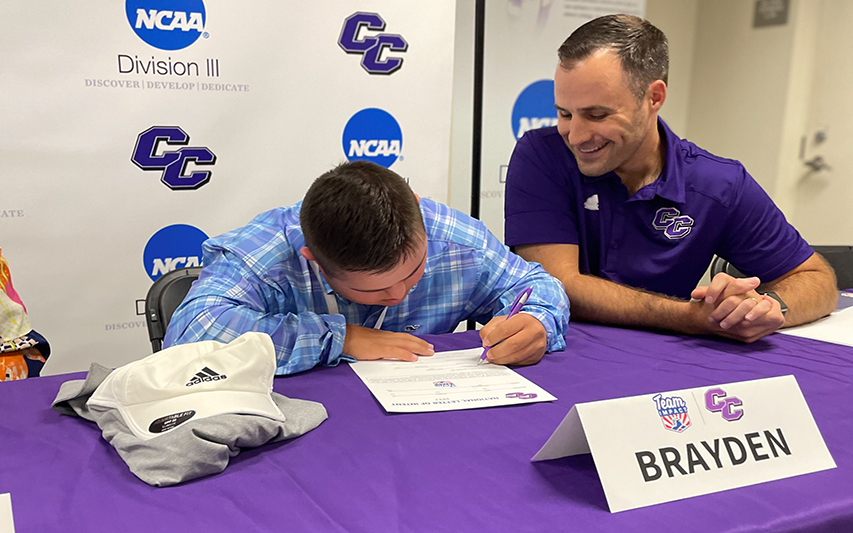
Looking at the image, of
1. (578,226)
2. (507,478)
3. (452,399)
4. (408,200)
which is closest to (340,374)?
(452,399)

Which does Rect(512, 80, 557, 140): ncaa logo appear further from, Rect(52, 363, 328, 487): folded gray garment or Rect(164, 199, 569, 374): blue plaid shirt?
Rect(52, 363, 328, 487): folded gray garment

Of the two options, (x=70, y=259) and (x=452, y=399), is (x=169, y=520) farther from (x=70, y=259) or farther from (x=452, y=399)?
(x=70, y=259)

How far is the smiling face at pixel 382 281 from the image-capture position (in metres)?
1.25

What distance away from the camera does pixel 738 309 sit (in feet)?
4.73

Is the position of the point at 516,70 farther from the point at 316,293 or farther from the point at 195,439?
the point at 195,439

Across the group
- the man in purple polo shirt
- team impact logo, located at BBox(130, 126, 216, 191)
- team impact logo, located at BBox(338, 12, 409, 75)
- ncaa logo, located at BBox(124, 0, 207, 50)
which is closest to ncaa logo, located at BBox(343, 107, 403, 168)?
team impact logo, located at BBox(338, 12, 409, 75)

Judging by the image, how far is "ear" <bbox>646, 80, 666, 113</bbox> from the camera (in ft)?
6.08

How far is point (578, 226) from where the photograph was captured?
190 cm

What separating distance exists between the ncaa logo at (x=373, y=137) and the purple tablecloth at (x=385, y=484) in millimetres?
1905

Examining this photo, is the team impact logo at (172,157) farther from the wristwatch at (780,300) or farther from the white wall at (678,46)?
the white wall at (678,46)

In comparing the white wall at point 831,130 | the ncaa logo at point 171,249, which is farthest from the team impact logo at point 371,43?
the white wall at point 831,130

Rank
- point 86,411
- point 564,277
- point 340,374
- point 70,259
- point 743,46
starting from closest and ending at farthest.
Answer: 1. point 86,411
2. point 340,374
3. point 564,277
4. point 70,259
5. point 743,46

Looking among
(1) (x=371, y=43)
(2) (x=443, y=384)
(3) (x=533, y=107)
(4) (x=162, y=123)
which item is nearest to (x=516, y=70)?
(3) (x=533, y=107)

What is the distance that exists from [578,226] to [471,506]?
4.09 ft
